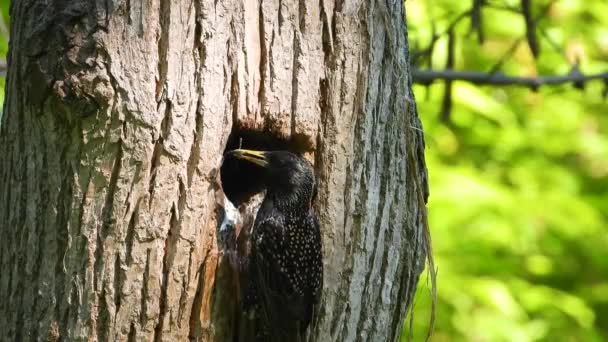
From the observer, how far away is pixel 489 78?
6062mm

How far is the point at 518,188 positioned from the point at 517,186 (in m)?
0.08

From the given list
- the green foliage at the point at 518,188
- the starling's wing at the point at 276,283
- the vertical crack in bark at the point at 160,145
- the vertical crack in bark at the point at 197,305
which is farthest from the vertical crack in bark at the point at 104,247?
the green foliage at the point at 518,188

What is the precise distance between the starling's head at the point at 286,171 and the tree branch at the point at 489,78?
1895mm

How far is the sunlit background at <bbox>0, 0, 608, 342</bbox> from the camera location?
22.5ft

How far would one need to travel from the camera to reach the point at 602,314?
9.05 meters

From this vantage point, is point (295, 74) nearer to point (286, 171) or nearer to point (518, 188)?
point (286, 171)

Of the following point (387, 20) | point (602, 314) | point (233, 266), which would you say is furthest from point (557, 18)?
point (233, 266)

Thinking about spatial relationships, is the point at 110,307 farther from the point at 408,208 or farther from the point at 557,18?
the point at 557,18

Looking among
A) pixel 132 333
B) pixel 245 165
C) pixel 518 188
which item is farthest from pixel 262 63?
pixel 518 188

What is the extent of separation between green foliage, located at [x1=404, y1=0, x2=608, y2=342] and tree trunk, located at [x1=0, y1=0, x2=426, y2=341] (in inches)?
86.1

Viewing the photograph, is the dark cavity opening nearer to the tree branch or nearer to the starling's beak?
the starling's beak

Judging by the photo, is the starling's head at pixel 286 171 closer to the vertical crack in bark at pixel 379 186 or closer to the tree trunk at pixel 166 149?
the tree trunk at pixel 166 149

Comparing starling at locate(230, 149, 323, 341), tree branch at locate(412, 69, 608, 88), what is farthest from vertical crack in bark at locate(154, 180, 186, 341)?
tree branch at locate(412, 69, 608, 88)

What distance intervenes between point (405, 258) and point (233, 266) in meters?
0.77
